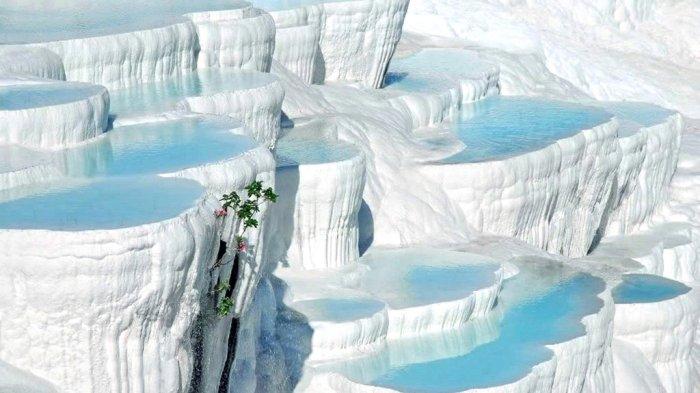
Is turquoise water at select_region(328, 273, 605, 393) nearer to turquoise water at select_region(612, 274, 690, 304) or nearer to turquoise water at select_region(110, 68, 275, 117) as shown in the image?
turquoise water at select_region(612, 274, 690, 304)

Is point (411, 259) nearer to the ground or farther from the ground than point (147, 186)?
nearer to the ground

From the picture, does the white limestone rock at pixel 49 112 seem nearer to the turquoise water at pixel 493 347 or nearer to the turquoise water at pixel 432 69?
the turquoise water at pixel 493 347

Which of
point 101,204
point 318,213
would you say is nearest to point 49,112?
point 101,204

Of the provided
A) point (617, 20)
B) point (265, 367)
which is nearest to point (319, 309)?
point (265, 367)

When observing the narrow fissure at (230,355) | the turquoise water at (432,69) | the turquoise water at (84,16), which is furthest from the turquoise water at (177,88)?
the turquoise water at (432,69)

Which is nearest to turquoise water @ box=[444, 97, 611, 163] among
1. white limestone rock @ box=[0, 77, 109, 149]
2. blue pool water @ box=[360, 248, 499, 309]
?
blue pool water @ box=[360, 248, 499, 309]

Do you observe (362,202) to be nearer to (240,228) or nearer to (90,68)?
(90,68)

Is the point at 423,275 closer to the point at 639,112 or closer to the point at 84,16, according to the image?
the point at 84,16
